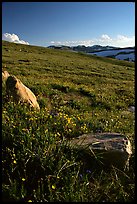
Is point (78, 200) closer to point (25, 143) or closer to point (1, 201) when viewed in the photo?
point (1, 201)

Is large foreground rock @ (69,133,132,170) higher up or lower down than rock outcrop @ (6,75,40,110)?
lower down

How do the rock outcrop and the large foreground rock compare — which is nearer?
the large foreground rock

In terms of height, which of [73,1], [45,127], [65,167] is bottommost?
[65,167]

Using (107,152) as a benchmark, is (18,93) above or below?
above

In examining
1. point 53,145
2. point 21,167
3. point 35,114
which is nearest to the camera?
point 21,167

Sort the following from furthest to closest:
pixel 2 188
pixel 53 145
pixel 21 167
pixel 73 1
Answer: pixel 53 145 < pixel 21 167 < pixel 2 188 < pixel 73 1

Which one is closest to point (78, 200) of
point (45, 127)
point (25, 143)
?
point (25, 143)

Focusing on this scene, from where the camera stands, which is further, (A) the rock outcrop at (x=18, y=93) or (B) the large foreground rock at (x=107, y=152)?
(A) the rock outcrop at (x=18, y=93)

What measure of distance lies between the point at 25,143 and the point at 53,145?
53cm

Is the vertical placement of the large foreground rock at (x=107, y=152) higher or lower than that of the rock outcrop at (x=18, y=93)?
lower

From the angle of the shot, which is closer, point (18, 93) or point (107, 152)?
point (107, 152)

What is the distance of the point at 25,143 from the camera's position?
17.8ft

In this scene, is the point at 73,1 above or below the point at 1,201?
above

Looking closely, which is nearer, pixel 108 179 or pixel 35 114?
pixel 108 179
